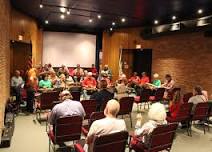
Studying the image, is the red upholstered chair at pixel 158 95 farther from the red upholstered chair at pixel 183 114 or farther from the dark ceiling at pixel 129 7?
the dark ceiling at pixel 129 7

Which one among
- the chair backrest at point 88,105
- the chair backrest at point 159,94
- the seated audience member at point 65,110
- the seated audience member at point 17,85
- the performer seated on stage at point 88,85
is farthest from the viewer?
the performer seated on stage at point 88,85

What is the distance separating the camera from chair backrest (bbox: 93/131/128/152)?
317 cm

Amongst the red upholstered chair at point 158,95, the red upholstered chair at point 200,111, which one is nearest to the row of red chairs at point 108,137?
the red upholstered chair at point 200,111

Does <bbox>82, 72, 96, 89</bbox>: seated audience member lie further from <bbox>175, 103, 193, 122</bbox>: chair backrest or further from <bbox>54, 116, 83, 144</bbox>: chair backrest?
<bbox>54, 116, 83, 144</bbox>: chair backrest

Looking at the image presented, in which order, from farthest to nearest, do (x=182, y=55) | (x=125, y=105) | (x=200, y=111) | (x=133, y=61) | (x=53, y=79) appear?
(x=133, y=61) < (x=182, y=55) < (x=53, y=79) < (x=125, y=105) < (x=200, y=111)

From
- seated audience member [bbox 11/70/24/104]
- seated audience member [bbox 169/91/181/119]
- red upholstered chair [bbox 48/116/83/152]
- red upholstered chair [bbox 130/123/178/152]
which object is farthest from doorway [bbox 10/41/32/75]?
red upholstered chair [bbox 130/123/178/152]

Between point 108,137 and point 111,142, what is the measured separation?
11 centimetres

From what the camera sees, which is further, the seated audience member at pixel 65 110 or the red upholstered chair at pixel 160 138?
the seated audience member at pixel 65 110

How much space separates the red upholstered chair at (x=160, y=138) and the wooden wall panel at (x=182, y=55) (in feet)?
22.2

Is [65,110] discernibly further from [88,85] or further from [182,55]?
[182,55]

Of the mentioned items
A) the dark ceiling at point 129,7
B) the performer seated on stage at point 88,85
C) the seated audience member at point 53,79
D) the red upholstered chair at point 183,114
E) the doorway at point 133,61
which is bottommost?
the red upholstered chair at point 183,114

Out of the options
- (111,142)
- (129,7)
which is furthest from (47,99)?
(129,7)

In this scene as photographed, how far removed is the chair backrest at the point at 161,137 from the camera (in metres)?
3.76

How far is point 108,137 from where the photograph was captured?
3.21 metres
